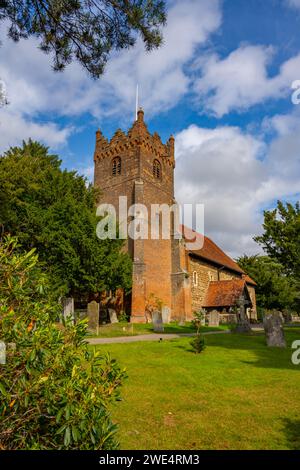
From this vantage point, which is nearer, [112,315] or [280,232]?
[112,315]

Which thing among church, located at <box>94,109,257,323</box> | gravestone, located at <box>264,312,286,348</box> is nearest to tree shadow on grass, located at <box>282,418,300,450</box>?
gravestone, located at <box>264,312,286,348</box>

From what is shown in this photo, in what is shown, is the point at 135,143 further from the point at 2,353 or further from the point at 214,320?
the point at 2,353

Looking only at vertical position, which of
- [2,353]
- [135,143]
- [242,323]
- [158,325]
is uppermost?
[135,143]

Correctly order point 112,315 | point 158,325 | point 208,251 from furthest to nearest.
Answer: point 208,251 < point 112,315 < point 158,325

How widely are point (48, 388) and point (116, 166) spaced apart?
30441 millimetres

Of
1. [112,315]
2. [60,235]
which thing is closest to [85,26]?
[60,235]

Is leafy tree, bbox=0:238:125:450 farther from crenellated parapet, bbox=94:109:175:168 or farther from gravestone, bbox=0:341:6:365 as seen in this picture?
crenellated parapet, bbox=94:109:175:168

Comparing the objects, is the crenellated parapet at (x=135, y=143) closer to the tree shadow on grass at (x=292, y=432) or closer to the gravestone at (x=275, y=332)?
the gravestone at (x=275, y=332)

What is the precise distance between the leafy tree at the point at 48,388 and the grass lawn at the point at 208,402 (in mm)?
2256

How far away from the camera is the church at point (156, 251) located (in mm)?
27469

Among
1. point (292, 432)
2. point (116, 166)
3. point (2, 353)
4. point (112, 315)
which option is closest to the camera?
point (2, 353)

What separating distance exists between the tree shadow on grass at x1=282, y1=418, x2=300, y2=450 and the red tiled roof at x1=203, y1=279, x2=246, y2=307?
80.9ft

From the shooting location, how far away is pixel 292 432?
5.07m

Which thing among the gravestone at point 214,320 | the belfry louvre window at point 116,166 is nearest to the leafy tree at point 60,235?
the gravestone at point 214,320
